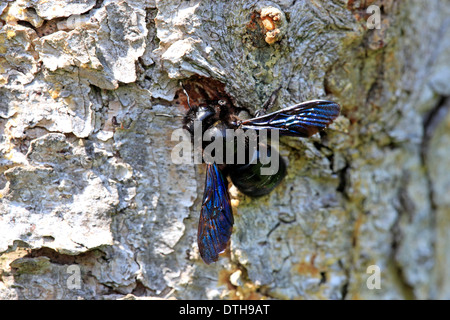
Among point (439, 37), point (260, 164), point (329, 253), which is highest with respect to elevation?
point (439, 37)

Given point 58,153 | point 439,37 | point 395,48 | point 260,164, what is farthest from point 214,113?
point 439,37

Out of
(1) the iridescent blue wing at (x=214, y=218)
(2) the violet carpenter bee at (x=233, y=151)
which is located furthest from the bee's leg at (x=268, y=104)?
(1) the iridescent blue wing at (x=214, y=218)

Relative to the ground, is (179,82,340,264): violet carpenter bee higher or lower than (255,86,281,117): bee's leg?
lower

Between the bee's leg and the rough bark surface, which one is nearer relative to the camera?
the rough bark surface

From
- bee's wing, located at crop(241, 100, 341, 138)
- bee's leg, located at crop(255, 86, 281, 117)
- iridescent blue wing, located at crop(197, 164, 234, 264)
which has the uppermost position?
bee's leg, located at crop(255, 86, 281, 117)

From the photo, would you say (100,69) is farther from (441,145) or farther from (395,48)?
(441,145)

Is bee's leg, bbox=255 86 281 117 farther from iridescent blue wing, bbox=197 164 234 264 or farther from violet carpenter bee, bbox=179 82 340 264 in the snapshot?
iridescent blue wing, bbox=197 164 234 264

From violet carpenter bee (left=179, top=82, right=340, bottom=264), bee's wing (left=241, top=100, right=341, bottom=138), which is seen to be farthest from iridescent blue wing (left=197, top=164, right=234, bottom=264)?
bee's wing (left=241, top=100, right=341, bottom=138)
